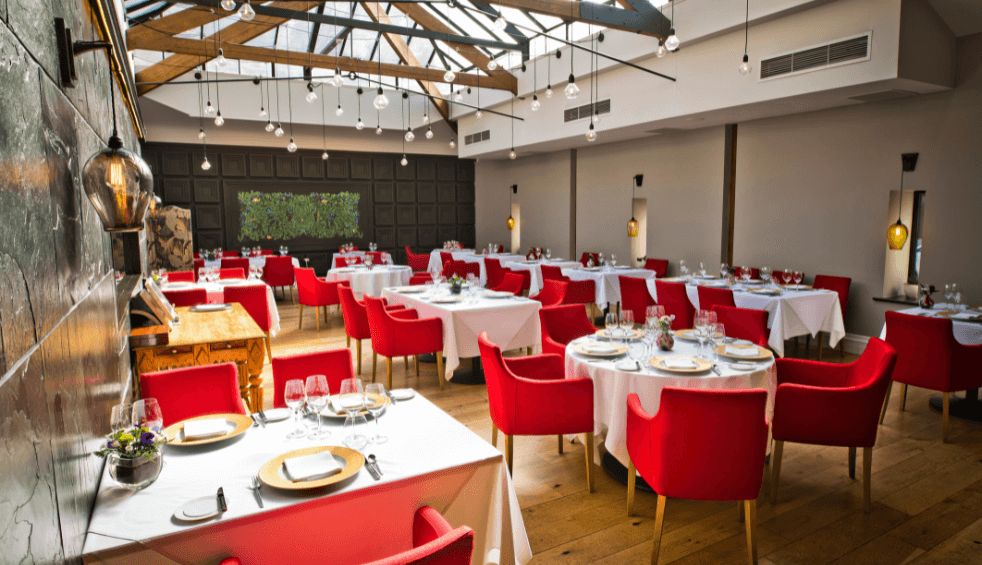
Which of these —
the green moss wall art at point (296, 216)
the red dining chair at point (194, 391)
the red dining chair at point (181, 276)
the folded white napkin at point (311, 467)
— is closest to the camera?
the folded white napkin at point (311, 467)

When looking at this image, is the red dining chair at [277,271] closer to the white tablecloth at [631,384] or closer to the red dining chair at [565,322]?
the red dining chair at [565,322]

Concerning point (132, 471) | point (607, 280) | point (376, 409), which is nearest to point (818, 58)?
point (607, 280)

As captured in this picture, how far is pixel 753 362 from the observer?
11.6 feet

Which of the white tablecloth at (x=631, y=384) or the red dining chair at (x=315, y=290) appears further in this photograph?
the red dining chair at (x=315, y=290)

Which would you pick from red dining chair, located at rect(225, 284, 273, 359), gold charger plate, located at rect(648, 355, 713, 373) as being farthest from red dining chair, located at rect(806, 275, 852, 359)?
red dining chair, located at rect(225, 284, 273, 359)

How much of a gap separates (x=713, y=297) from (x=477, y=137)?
342 inches

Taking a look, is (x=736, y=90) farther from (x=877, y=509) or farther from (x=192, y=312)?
(x=192, y=312)

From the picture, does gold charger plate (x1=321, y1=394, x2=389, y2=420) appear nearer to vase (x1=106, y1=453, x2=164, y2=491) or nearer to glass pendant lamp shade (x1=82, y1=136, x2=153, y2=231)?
vase (x1=106, y1=453, x2=164, y2=491)

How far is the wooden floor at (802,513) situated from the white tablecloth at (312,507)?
3.33ft

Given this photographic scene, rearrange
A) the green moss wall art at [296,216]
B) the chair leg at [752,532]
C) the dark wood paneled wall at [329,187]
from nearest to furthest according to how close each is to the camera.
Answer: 1. the chair leg at [752,532]
2. the dark wood paneled wall at [329,187]
3. the green moss wall art at [296,216]

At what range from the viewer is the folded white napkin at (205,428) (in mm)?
2379

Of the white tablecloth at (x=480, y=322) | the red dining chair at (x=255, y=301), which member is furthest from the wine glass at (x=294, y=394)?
the red dining chair at (x=255, y=301)

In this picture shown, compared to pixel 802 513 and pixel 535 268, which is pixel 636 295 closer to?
pixel 535 268

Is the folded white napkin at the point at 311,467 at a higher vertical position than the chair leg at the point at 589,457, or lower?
higher
